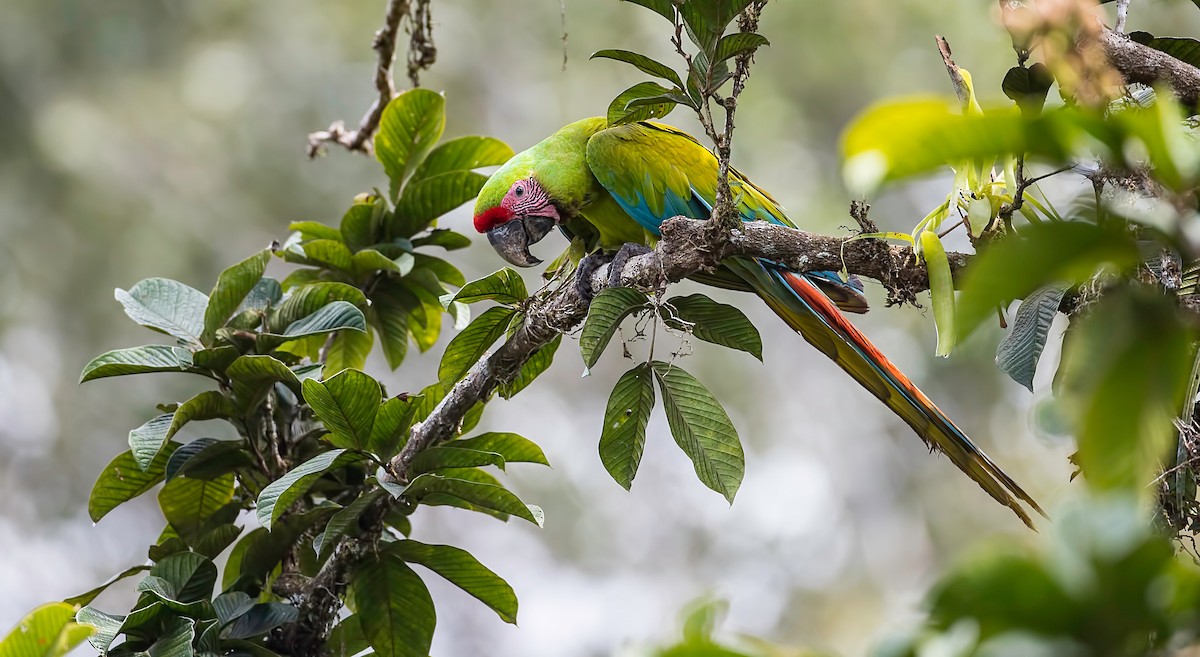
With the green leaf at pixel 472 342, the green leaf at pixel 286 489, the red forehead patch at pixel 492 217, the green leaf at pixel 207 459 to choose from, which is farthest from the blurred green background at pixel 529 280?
the green leaf at pixel 286 489

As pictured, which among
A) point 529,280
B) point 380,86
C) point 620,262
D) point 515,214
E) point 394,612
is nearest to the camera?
point 394,612

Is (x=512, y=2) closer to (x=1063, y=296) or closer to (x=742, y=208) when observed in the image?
(x=742, y=208)

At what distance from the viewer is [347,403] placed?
127 cm

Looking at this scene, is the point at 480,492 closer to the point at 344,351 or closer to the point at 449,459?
the point at 449,459

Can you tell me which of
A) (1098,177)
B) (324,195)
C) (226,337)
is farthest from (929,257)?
(324,195)

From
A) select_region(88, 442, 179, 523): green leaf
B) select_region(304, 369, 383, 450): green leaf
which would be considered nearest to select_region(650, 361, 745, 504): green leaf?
select_region(304, 369, 383, 450): green leaf

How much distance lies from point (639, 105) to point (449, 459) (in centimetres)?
54

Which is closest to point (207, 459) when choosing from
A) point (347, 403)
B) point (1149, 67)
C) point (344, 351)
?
point (347, 403)

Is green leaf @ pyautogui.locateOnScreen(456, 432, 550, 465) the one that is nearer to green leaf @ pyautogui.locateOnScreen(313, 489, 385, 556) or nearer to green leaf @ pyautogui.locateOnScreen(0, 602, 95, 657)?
green leaf @ pyautogui.locateOnScreen(313, 489, 385, 556)

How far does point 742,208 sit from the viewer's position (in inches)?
68.6

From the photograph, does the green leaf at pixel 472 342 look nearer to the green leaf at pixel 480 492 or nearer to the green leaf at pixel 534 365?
the green leaf at pixel 534 365

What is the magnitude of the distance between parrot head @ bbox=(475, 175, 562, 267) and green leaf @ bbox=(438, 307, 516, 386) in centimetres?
53

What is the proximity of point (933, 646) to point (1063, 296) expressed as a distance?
0.94 m

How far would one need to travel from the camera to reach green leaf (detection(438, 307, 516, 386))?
1429 millimetres
